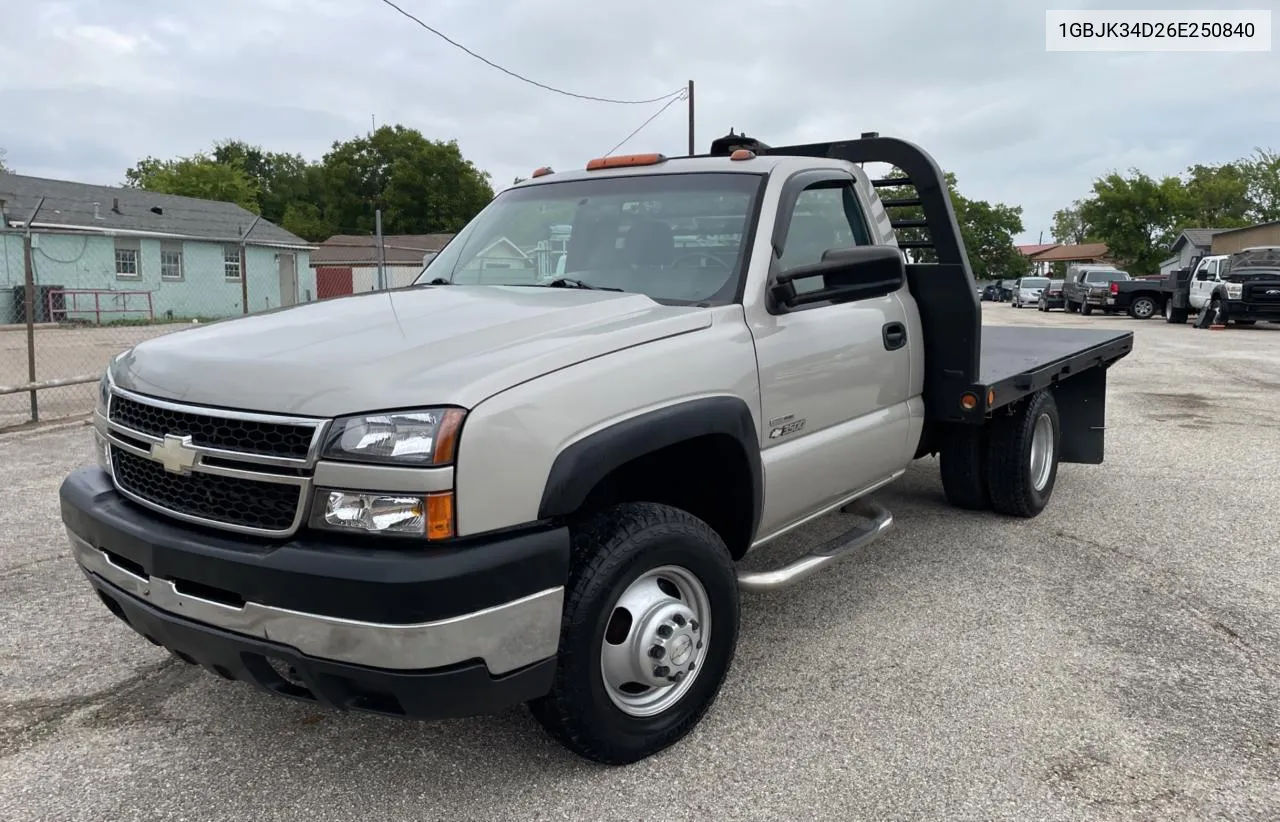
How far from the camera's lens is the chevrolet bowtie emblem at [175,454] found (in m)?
2.57

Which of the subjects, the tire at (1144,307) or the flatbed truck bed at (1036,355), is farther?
the tire at (1144,307)

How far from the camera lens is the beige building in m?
42.4

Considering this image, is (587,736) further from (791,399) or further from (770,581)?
(791,399)

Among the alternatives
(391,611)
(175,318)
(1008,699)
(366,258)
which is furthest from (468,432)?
(366,258)

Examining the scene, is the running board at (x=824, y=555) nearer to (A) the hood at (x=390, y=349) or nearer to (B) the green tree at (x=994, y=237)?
(A) the hood at (x=390, y=349)

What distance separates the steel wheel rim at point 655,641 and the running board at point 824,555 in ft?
0.98

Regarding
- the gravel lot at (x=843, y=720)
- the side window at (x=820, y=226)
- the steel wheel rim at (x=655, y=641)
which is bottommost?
the gravel lot at (x=843, y=720)

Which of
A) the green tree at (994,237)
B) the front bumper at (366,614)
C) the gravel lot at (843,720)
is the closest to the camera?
the front bumper at (366,614)

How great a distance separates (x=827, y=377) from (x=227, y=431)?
2.18m

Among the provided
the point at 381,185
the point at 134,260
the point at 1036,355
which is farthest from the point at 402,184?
the point at 1036,355

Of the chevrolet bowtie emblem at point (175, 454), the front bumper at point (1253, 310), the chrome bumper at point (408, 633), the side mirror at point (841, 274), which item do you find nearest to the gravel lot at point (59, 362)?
Result: the chevrolet bowtie emblem at point (175, 454)

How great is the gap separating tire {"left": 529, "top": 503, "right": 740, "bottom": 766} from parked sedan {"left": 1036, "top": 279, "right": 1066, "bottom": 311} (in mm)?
39194

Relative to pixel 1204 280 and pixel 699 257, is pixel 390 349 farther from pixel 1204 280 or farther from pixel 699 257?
pixel 1204 280

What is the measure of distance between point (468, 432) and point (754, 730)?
4.98ft
